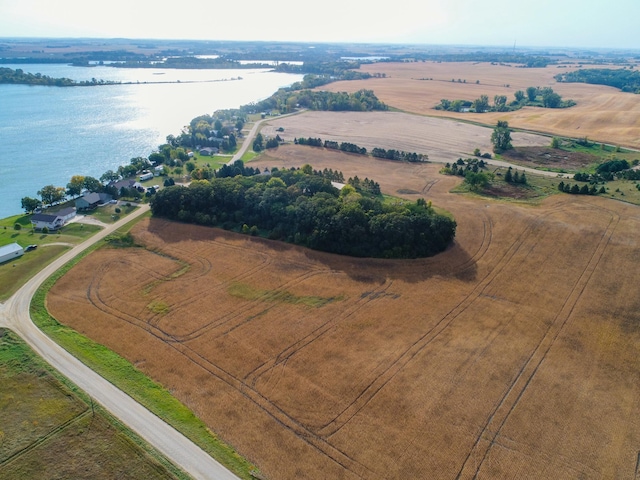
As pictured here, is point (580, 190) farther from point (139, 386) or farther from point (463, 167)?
point (139, 386)

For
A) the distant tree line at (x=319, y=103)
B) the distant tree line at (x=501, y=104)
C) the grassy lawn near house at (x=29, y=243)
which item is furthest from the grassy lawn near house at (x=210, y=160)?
the distant tree line at (x=501, y=104)

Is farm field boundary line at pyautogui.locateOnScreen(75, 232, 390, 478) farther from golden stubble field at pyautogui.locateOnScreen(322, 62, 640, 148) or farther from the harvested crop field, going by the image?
golden stubble field at pyautogui.locateOnScreen(322, 62, 640, 148)

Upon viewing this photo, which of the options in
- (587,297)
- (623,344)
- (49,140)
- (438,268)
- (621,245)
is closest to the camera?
(623,344)

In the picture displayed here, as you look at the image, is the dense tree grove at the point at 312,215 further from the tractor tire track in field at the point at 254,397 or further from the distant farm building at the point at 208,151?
the distant farm building at the point at 208,151

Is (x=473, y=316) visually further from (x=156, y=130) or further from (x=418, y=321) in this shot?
(x=156, y=130)

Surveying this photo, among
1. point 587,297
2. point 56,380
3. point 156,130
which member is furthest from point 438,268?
point 156,130

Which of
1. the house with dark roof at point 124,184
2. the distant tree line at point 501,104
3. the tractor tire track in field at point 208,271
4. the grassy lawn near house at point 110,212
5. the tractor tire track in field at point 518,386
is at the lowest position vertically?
the tractor tire track in field at point 518,386

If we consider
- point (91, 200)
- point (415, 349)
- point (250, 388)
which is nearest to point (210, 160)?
point (91, 200)
